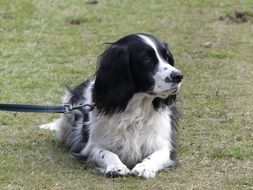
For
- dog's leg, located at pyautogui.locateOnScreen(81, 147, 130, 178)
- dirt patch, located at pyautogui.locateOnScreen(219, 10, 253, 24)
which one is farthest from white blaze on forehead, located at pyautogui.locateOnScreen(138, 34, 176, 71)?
dirt patch, located at pyautogui.locateOnScreen(219, 10, 253, 24)

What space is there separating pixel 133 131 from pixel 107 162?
0.34m

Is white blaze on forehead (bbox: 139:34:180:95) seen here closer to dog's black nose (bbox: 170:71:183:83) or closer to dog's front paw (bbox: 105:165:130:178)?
dog's black nose (bbox: 170:71:183:83)

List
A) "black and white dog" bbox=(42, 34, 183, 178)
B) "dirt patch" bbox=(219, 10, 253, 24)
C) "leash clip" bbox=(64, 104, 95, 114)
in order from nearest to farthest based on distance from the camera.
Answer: "black and white dog" bbox=(42, 34, 183, 178)
"leash clip" bbox=(64, 104, 95, 114)
"dirt patch" bbox=(219, 10, 253, 24)

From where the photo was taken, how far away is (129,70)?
4.98m

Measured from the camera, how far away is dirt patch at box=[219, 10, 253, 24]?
11.4 m

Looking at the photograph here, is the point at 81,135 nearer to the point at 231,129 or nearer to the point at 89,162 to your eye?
the point at 89,162

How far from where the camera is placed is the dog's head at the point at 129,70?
4914mm

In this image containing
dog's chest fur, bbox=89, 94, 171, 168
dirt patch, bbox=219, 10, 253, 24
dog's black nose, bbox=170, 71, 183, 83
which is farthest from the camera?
dirt patch, bbox=219, 10, 253, 24

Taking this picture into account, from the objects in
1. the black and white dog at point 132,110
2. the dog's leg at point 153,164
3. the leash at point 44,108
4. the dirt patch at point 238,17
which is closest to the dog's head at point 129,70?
the black and white dog at point 132,110

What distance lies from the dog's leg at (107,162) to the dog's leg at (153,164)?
9cm

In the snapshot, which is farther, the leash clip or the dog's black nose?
the leash clip

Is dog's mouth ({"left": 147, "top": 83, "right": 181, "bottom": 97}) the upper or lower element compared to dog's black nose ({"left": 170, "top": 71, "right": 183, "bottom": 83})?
lower

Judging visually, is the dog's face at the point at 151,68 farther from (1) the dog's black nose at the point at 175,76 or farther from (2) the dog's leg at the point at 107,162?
(2) the dog's leg at the point at 107,162

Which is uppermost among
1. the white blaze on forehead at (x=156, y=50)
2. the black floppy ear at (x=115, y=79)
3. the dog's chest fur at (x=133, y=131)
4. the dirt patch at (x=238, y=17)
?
the white blaze on forehead at (x=156, y=50)
